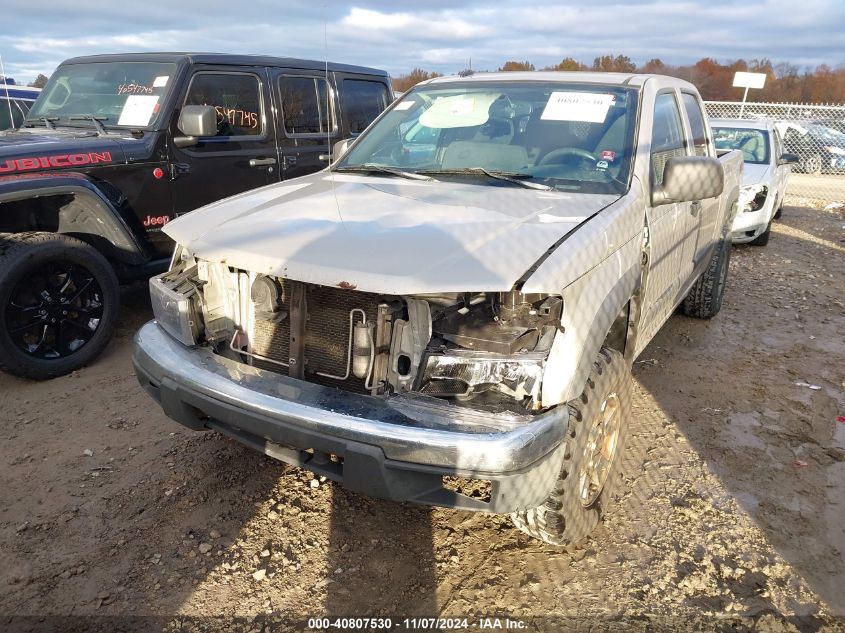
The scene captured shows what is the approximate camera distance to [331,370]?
2.52 metres

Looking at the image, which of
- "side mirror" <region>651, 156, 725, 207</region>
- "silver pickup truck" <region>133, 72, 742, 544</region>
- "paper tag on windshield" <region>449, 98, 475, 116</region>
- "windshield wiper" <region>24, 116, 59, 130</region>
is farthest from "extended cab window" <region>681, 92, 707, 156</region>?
"windshield wiper" <region>24, 116, 59, 130</region>

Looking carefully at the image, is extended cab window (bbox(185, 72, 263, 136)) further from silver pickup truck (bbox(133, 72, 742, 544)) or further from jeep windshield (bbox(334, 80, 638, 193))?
silver pickup truck (bbox(133, 72, 742, 544))

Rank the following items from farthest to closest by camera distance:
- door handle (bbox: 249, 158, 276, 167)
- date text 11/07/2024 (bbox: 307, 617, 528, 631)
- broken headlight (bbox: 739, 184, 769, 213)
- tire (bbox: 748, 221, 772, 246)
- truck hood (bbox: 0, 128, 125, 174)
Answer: tire (bbox: 748, 221, 772, 246), broken headlight (bbox: 739, 184, 769, 213), door handle (bbox: 249, 158, 276, 167), truck hood (bbox: 0, 128, 125, 174), date text 11/07/2024 (bbox: 307, 617, 528, 631)

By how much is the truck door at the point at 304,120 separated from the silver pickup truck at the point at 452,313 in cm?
234

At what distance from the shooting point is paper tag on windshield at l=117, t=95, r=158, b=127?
4.79m

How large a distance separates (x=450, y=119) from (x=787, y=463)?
2.69 metres

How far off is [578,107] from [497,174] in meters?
0.62

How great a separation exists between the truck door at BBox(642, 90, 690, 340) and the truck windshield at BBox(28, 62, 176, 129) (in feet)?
11.6

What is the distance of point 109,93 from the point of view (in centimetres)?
501

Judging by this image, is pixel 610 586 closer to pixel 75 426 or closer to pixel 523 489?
pixel 523 489

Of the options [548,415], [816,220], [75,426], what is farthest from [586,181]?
[816,220]

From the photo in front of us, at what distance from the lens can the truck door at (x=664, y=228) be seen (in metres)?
3.26

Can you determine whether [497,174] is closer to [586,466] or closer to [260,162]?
[586,466]

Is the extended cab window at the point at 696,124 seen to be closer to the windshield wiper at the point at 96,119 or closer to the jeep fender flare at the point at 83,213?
the jeep fender flare at the point at 83,213
